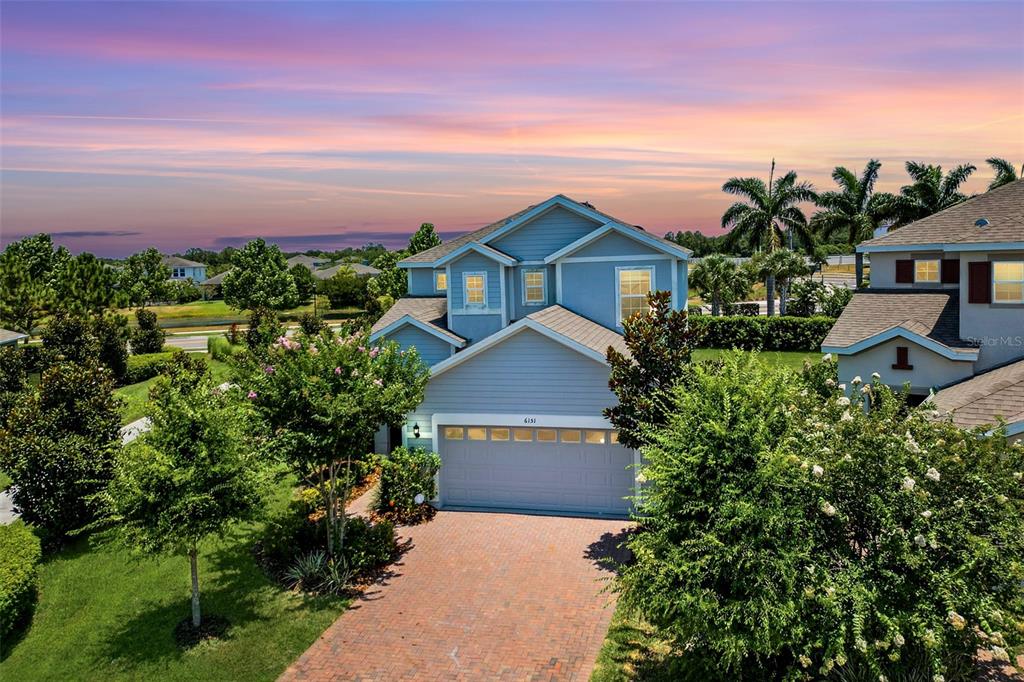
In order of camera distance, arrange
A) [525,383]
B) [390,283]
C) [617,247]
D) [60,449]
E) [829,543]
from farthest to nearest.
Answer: [390,283] → [617,247] → [525,383] → [60,449] → [829,543]

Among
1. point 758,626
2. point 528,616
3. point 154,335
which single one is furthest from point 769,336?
point 154,335

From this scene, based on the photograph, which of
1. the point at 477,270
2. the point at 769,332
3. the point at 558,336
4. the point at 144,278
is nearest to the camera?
the point at 558,336

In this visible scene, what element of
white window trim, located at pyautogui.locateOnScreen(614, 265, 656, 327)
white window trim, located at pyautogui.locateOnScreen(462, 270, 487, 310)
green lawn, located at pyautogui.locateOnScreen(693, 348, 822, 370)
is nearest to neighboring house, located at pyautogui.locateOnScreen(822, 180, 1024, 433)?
white window trim, located at pyautogui.locateOnScreen(614, 265, 656, 327)

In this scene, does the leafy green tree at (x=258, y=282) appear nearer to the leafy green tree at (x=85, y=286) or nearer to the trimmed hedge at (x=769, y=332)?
the leafy green tree at (x=85, y=286)

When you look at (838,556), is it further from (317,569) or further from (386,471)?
(386,471)

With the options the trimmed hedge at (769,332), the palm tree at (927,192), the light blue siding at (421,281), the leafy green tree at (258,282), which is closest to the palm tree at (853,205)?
the palm tree at (927,192)

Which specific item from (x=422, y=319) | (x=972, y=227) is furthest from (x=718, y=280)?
(x=422, y=319)

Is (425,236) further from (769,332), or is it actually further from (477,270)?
(477,270)

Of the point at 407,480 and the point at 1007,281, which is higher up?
the point at 1007,281
